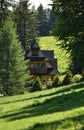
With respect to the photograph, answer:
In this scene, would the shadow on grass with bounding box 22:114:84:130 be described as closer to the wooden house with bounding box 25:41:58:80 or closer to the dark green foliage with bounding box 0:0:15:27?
the dark green foliage with bounding box 0:0:15:27

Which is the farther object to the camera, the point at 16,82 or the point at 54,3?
the point at 16,82

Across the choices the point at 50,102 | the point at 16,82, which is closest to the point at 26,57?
the point at 16,82

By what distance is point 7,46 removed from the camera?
56.2 metres

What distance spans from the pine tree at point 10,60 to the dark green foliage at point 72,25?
31.0 meters

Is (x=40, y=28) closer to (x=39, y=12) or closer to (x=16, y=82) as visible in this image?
(x=39, y=12)

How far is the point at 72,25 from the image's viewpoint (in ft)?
76.3

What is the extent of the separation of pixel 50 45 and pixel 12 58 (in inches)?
2754

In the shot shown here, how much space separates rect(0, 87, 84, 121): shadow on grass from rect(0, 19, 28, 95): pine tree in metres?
28.5

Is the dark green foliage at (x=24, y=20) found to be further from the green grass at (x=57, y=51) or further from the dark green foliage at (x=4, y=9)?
the dark green foliage at (x=4, y=9)

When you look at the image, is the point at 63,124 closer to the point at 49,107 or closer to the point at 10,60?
the point at 49,107

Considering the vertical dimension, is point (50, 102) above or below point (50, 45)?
above

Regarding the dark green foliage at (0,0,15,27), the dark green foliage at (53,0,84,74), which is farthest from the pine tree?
the dark green foliage at (53,0,84,74)

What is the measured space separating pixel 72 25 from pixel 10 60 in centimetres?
3363

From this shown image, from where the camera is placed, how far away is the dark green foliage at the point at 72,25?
22.6 metres
